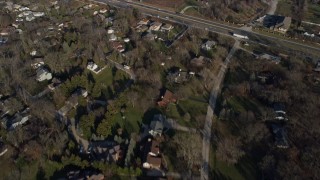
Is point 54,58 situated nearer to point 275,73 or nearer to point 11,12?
point 11,12

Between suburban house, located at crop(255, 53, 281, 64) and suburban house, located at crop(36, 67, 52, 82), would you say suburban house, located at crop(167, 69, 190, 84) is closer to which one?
suburban house, located at crop(255, 53, 281, 64)

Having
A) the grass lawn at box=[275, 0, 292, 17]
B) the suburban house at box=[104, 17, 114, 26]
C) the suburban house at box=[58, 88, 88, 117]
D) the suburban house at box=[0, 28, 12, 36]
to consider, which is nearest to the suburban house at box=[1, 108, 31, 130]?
the suburban house at box=[58, 88, 88, 117]

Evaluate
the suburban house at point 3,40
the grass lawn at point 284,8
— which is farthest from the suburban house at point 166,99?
the grass lawn at point 284,8

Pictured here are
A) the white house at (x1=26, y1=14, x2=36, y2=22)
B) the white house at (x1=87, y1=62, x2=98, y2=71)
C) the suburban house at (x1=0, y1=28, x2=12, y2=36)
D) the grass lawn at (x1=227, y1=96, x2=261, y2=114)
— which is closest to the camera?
the grass lawn at (x1=227, y1=96, x2=261, y2=114)

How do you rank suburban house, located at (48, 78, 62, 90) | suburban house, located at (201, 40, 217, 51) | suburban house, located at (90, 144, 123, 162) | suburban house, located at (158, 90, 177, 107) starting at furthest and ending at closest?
suburban house, located at (201, 40, 217, 51), suburban house, located at (48, 78, 62, 90), suburban house, located at (158, 90, 177, 107), suburban house, located at (90, 144, 123, 162)

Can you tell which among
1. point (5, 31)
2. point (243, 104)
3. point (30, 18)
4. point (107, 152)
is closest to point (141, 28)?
point (30, 18)

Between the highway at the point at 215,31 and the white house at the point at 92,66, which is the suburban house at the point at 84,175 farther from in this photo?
the white house at the point at 92,66

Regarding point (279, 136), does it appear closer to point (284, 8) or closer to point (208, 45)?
point (208, 45)
